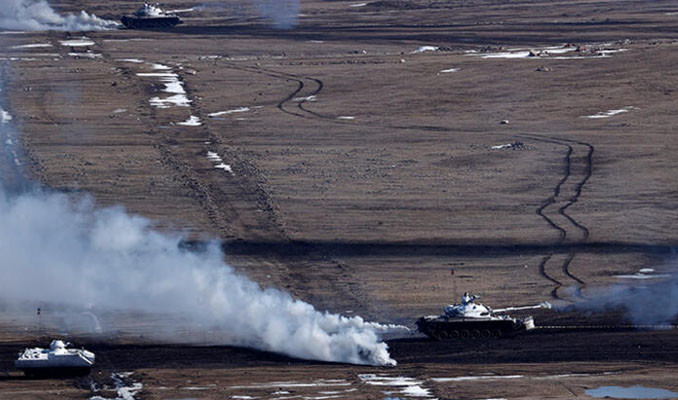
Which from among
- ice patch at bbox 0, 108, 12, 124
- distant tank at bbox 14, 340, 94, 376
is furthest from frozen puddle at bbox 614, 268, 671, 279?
ice patch at bbox 0, 108, 12, 124

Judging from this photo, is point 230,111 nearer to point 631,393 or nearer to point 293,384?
point 293,384

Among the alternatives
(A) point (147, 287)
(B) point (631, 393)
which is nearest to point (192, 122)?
(A) point (147, 287)

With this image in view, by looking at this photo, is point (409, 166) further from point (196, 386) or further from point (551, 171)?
point (196, 386)

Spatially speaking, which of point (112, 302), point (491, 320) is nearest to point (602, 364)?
point (491, 320)

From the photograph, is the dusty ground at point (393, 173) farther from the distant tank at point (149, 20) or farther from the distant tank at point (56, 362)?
the distant tank at point (149, 20)

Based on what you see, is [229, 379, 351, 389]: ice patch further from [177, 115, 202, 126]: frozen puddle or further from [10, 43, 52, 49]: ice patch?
[10, 43, 52, 49]: ice patch
